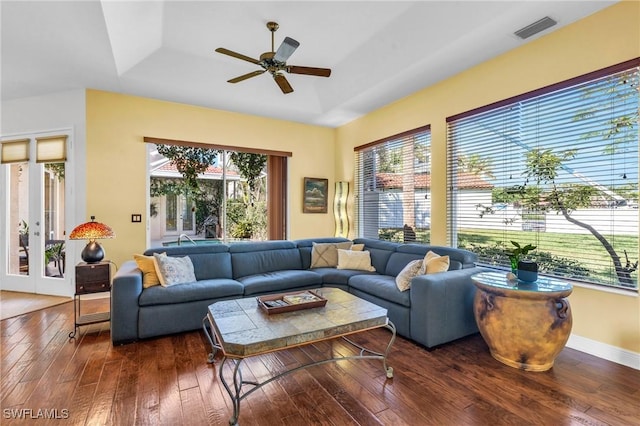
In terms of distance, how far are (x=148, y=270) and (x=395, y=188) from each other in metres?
3.64

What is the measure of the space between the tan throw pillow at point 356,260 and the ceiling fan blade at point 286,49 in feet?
8.56

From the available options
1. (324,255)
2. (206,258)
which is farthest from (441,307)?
(206,258)

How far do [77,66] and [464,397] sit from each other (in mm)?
5147

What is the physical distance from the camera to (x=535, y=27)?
2.81 meters

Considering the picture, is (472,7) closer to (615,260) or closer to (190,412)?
(615,260)

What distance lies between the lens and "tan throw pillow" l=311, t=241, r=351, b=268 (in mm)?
4389

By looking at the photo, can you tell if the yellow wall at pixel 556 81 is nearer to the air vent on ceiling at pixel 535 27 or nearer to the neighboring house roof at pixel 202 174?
the air vent on ceiling at pixel 535 27

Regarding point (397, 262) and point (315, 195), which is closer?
point (397, 262)

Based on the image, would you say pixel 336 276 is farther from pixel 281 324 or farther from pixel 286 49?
pixel 286 49

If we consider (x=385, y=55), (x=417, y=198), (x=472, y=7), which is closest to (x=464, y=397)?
(x=417, y=198)

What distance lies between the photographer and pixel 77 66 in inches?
142

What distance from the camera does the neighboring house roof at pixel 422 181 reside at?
366 centimetres

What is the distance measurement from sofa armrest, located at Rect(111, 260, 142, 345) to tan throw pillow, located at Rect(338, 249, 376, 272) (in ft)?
8.10

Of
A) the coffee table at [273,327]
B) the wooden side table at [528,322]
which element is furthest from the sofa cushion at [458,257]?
the coffee table at [273,327]
